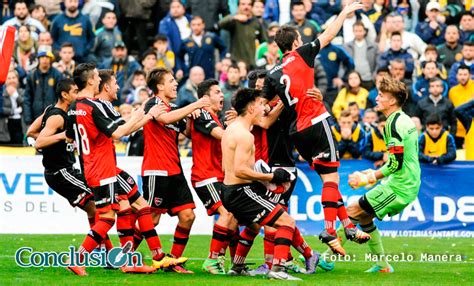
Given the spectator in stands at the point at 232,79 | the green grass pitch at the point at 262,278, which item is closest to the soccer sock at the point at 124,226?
the green grass pitch at the point at 262,278

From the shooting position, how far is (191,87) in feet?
82.7

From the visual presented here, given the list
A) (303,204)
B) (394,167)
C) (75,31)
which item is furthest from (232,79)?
(394,167)

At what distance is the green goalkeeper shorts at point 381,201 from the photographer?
1531 centimetres

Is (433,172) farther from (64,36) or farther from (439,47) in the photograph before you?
(64,36)

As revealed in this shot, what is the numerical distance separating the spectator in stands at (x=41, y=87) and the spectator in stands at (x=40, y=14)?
114 inches

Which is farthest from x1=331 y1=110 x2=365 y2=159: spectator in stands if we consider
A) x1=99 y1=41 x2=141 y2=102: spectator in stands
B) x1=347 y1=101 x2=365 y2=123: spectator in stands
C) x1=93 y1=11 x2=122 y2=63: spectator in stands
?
x1=93 y1=11 x2=122 y2=63: spectator in stands

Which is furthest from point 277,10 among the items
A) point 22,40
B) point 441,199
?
point 441,199

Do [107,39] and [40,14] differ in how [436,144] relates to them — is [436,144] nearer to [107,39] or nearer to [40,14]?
[107,39]

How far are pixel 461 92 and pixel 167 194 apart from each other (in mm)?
10555

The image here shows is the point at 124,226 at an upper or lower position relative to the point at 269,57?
lower

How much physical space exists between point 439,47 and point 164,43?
605 centimetres

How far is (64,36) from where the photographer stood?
26.8m

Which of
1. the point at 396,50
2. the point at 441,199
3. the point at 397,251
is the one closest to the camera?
the point at 397,251

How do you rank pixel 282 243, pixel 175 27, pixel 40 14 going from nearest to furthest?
pixel 282 243 → pixel 175 27 → pixel 40 14
